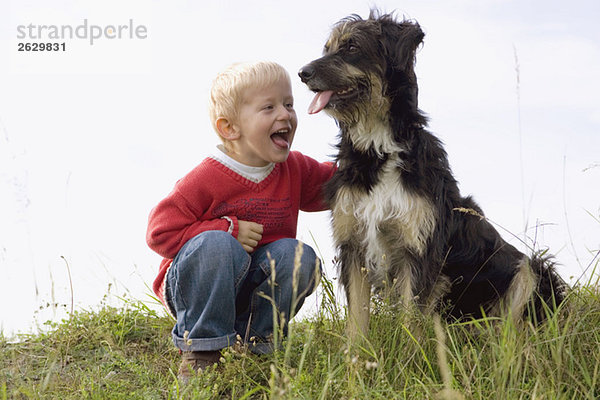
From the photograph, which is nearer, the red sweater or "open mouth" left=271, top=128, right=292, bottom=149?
the red sweater

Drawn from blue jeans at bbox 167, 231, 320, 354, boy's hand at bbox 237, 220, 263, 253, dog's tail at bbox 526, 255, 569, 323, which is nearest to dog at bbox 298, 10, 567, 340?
dog's tail at bbox 526, 255, 569, 323

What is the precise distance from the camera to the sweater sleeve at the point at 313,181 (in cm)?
454

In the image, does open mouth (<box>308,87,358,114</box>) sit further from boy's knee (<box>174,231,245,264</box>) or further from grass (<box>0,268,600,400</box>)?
grass (<box>0,268,600,400</box>)

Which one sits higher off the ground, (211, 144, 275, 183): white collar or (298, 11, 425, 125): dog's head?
(298, 11, 425, 125): dog's head

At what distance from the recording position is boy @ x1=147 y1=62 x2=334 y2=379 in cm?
392

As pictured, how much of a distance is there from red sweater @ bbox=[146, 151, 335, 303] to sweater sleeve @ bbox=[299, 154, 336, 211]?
48 millimetres

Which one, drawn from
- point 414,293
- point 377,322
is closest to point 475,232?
point 414,293

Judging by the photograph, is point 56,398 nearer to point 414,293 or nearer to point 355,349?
point 355,349

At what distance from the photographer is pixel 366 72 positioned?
393cm

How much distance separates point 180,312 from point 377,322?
1.32 m

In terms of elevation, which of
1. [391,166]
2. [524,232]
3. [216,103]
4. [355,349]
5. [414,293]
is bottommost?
[355,349]

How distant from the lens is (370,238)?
402 cm

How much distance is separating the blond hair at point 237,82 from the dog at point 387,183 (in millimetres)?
328

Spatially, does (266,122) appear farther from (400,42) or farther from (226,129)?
(400,42)
